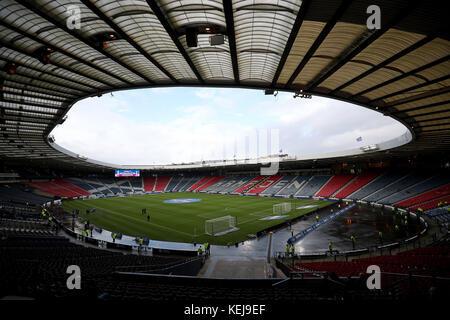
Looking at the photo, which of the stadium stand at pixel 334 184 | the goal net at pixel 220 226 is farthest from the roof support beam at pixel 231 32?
the stadium stand at pixel 334 184

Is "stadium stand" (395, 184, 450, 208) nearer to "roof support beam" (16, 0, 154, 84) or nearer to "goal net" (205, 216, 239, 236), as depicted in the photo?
"goal net" (205, 216, 239, 236)

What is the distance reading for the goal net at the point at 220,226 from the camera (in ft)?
86.9

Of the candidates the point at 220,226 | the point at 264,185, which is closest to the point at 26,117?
the point at 220,226

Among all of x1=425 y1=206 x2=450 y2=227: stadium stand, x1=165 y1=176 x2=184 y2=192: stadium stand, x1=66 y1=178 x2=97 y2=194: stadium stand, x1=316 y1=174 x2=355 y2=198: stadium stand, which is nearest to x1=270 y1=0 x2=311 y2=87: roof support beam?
x1=425 y1=206 x2=450 y2=227: stadium stand

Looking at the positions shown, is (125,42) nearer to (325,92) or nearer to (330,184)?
(325,92)

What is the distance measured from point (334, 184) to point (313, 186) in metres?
5.07

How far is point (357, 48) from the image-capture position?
10641mm

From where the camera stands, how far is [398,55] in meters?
10.9

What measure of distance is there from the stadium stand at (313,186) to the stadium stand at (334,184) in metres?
1.31

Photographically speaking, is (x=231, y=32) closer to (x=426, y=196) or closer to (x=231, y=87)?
(x=231, y=87)

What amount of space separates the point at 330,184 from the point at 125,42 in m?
57.0

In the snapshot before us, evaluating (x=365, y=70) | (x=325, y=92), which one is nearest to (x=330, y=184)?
(x=325, y=92)

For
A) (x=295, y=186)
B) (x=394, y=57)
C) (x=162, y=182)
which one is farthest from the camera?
(x=162, y=182)

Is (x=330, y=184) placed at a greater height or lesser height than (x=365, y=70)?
lesser
